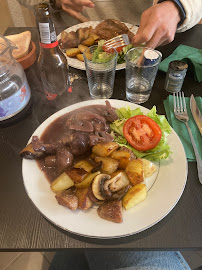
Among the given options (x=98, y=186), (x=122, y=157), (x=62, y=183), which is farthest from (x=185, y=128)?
(x=62, y=183)

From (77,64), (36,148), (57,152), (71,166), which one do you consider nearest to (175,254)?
(71,166)

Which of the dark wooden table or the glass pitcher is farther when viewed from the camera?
the glass pitcher

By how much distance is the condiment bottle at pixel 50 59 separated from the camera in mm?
1416

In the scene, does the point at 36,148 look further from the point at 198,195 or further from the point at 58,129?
the point at 198,195

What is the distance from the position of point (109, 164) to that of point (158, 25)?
1.41 m

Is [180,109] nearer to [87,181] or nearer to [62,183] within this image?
[87,181]

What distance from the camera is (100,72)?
177 centimetres

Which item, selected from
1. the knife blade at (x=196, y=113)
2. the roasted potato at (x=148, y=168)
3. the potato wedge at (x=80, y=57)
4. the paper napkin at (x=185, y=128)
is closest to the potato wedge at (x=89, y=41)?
the potato wedge at (x=80, y=57)

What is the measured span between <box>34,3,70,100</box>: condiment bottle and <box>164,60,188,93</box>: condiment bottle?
831 millimetres

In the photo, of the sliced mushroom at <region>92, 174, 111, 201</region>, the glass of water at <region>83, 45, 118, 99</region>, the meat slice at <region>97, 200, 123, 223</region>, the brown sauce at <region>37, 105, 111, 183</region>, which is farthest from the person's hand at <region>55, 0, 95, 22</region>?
the meat slice at <region>97, 200, 123, 223</region>

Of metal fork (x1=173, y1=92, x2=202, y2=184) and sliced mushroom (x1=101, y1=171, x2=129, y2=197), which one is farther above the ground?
sliced mushroom (x1=101, y1=171, x2=129, y2=197)

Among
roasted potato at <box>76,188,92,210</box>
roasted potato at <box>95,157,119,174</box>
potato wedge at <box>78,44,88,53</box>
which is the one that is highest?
potato wedge at <box>78,44,88,53</box>

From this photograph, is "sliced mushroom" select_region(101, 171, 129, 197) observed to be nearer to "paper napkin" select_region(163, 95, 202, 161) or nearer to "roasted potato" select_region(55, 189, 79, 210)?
"roasted potato" select_region(55, 189, 79, 210)

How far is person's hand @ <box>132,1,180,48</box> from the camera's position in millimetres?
1954
